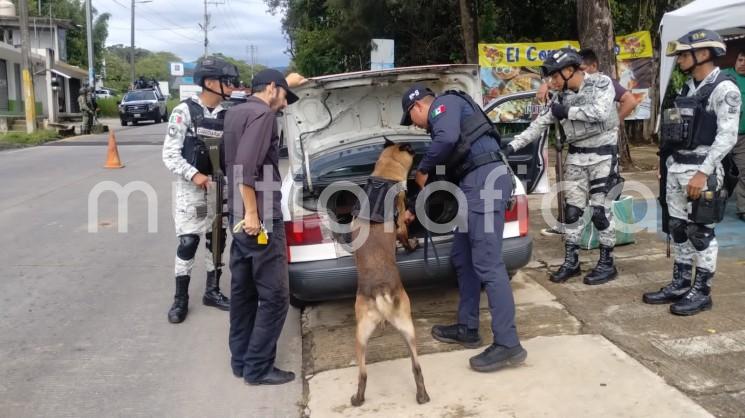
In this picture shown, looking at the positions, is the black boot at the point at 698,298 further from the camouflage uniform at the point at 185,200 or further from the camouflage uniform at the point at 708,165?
the camouflage uniform at the point at 185,200

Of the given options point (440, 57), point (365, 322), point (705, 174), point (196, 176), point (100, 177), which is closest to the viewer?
point (365, 322)

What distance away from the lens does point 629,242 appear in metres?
6.08

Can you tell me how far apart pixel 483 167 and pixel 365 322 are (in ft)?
3.81

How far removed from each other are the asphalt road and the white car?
2.14 ft

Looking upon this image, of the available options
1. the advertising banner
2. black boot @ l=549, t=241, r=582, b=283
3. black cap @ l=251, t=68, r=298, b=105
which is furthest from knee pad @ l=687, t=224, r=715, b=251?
the advertising banner

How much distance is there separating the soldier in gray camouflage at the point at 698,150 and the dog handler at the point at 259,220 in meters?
2.56

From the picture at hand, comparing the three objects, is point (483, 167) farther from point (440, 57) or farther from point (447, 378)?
→ point (440, 57)

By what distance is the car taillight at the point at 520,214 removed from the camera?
14.1 ft

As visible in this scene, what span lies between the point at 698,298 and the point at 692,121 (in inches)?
46.7

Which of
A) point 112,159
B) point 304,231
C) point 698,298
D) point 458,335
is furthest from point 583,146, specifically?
point 112,159

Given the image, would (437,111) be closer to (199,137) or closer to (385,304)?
(385,304)

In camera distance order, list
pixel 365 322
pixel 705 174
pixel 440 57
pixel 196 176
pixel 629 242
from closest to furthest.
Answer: pixel 365 322
pixel 705 174
pixel 196 176
pixel 629 242
pixel 440 57

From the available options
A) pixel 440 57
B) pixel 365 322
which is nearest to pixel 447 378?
pixel 365 322

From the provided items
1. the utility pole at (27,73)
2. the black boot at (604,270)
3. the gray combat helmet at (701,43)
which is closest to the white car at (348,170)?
the black boot at (604,270)
